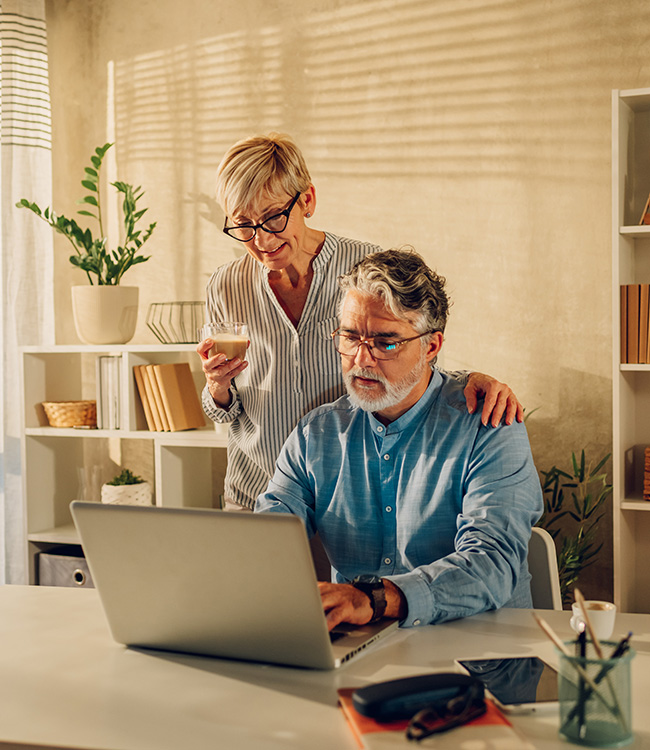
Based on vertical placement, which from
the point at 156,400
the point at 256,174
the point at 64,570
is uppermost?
the point at 256,174

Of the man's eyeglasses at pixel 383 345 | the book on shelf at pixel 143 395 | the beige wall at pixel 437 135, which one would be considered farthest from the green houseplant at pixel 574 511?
the book on shelf at pixel 143 395

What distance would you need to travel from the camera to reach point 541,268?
9.93 ft

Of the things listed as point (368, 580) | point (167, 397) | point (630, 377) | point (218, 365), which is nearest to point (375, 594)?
point (368, 580)

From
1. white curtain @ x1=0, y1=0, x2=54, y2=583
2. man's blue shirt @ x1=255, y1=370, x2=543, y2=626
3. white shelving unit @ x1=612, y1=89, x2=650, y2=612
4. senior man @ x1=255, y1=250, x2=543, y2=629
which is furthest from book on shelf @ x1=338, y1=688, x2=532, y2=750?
white curtain @ x1=0, y1=0, x2=54, y2=583

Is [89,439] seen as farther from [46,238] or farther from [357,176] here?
[357,176]

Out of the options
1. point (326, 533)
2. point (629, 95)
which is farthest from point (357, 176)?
point (326, 533)

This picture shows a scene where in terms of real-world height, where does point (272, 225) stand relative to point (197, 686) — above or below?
above

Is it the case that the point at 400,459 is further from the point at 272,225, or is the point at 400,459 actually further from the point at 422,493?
the point at 272,225

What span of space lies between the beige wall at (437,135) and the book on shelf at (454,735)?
2171 mm

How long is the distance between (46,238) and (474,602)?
2.78m

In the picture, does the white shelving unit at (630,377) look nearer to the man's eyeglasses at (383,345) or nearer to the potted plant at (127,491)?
the man's eyeglasses at (383,345)

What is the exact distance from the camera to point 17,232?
3.48m

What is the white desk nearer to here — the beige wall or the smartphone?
the smartphone

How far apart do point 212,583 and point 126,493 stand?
2.23 metres
